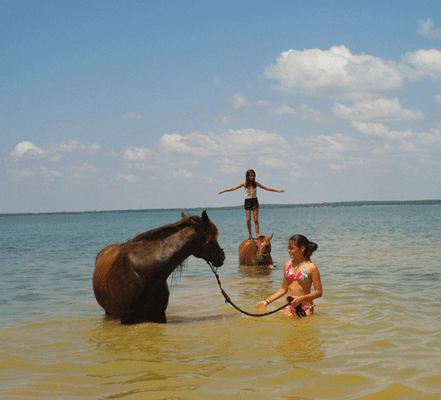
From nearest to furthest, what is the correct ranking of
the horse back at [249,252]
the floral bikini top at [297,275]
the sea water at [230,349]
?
the sea water at [230,349] < the floral bikini top at [297,275] < the horse back at [249,252]

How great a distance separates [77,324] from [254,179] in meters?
8.00

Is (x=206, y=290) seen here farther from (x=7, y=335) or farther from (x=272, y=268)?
(x=7, y=335)

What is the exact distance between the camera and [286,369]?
4934 mm

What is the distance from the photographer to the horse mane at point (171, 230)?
6.99 meters

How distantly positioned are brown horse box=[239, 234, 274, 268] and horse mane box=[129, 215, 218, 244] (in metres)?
8.10

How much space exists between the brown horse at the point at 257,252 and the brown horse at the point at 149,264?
7.89 meters

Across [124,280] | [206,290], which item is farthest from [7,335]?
[206,290]

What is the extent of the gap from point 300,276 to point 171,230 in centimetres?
220

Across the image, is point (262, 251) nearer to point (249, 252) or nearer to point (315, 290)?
point (249, 252)

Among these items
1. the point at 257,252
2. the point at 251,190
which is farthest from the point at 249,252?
the point at 251,190

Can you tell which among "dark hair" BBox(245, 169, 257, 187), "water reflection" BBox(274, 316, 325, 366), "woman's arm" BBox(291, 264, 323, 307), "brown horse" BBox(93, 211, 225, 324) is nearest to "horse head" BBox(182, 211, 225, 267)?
"brown horse" BBox(93, 211, 225, 324)

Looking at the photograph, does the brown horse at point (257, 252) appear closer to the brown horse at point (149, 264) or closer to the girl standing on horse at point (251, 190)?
the girl standing on horse at point (251, 190)

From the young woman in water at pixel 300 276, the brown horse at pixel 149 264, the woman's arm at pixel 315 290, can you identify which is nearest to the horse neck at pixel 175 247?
the brown horse at pixel 149 264

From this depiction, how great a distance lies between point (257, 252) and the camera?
15172 mm
